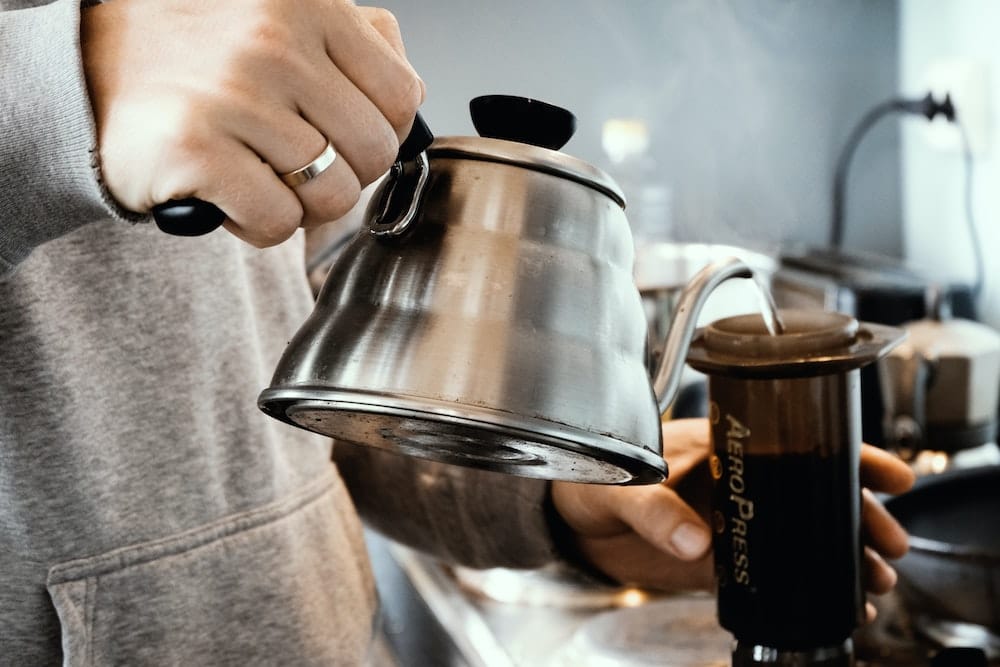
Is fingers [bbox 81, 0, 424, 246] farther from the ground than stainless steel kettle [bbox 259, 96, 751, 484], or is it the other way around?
fingers [bbox 81, 0, 424, 246]

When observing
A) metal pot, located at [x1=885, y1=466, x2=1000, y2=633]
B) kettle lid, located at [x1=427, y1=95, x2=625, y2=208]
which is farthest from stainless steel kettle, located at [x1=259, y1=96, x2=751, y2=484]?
metal pot, located at [x1=885, y1=466, x2=1000, y2=633]

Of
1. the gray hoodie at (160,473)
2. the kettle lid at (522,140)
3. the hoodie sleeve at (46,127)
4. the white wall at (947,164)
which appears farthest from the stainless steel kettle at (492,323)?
the white wall at (947,164)

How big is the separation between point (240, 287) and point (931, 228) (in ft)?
4.59

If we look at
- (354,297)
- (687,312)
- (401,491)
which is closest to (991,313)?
(401,491)

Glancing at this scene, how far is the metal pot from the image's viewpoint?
0.70 metres

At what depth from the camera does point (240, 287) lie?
2.57 feet

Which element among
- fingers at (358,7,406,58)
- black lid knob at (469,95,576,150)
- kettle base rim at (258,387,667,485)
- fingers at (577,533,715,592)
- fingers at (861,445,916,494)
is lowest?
fingers at (577,533,715,592)

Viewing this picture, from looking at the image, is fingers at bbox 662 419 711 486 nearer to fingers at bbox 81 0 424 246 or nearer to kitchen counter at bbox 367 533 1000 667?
kitchen counter at bbox 367 533 1000 667

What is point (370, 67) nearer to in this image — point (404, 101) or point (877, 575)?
point (404, 101)

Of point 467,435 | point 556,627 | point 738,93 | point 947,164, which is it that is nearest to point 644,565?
point 556,627

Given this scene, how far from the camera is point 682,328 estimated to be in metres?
0.55

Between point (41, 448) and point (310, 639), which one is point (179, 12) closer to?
point (41, 448)

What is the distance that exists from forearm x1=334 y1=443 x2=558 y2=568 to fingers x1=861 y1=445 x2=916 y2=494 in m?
0.25

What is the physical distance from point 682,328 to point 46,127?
0.32 m
